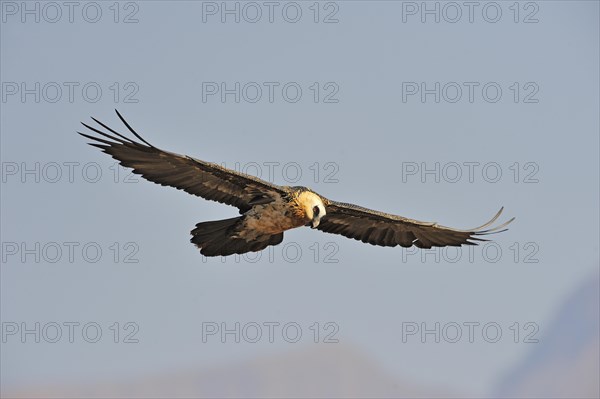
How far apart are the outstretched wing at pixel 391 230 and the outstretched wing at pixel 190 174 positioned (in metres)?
1.84

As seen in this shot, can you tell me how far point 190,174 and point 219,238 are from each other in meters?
1.27

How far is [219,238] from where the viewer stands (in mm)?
16719

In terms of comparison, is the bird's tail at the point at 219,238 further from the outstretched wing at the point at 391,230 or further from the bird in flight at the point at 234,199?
the outstretched wing at the point at 391,230

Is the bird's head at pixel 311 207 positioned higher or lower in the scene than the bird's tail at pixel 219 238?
higher

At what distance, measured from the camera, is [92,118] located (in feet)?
48.1

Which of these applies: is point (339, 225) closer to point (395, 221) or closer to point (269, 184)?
point (395, 221)

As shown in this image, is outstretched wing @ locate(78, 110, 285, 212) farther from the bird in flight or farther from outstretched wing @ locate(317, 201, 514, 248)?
outstretched wing @ locate(317, 201, 514, 248)

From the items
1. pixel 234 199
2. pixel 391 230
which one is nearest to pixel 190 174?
pixel 234 199

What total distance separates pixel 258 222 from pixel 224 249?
2.58ft

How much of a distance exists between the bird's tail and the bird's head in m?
1.13

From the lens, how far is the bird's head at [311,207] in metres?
16.2

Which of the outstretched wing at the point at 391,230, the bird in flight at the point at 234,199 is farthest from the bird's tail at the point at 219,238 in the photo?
the outstretched wing at the point at 391,230

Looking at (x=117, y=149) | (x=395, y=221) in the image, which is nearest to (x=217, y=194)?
(x=117, y=149)

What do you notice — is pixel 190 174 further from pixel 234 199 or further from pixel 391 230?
pixel 391 230
